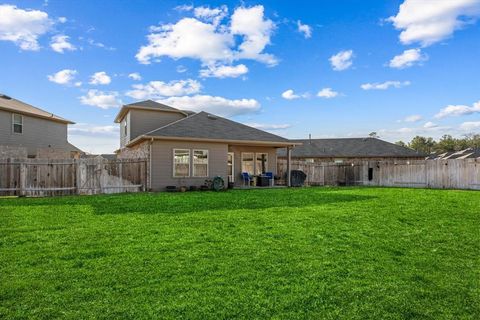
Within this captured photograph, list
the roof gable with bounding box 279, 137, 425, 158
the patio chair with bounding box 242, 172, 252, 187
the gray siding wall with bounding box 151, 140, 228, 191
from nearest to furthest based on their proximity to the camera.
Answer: the gray siding wall with bounding box 151, 140, 228, 191 < the patio chair with bounding box 242, 172, 252, 187 < the roof gable with bounding box 279, 137, 425, 158

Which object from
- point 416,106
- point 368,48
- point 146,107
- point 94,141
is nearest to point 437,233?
point 368,48

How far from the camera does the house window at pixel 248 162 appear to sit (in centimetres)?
1891

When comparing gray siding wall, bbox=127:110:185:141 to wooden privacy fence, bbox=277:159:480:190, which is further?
gray siding wall, bbox=127:110:185:141

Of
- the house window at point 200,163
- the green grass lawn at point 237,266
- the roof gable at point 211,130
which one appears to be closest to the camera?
the green grass lawn at point 237,266

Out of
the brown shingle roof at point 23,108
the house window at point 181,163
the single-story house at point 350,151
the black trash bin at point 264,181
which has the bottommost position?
the black trash bin at point 264,181

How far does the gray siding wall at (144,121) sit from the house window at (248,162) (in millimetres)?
5693

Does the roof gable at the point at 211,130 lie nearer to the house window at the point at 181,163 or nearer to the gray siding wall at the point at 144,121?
the house window at the point at 181,163

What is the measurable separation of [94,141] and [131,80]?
20.1 meters

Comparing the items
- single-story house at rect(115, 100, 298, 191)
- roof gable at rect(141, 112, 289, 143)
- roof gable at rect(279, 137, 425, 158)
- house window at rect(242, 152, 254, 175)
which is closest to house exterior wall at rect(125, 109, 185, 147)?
single-story house at rect(115, 100, 298, 191)

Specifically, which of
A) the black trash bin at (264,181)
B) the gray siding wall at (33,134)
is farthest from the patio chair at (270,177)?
the gray siding wall at (33,134)

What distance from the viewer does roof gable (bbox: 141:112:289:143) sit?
16125mm

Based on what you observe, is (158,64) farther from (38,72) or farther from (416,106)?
(416,106)

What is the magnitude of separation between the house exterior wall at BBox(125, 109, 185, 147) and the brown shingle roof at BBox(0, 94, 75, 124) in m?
7.62

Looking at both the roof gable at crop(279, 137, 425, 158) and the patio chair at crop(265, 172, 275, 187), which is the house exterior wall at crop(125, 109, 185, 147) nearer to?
the patio chair at crop(265, 172, 275, 187)
